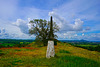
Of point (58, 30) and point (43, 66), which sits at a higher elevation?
point (58, 30)

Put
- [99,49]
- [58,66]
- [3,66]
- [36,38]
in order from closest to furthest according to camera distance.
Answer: [58,66] < [3,66] < [99,49] < [36,38]

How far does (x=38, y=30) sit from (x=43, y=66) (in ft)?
73.1

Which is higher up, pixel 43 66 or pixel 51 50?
pixel 51 50

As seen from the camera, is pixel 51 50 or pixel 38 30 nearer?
pixel 51 50

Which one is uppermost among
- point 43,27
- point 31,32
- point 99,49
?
point 43,27

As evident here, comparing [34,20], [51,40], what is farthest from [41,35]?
[51,40]

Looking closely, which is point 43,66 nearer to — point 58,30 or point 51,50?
point 51,50

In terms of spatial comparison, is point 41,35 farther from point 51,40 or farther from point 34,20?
point 51,40

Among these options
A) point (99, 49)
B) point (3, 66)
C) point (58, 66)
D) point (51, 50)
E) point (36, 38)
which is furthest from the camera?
point (36, 38)

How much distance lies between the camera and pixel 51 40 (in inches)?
411

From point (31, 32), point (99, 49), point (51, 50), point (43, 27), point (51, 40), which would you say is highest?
point (43, 27)

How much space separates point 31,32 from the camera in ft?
94.8

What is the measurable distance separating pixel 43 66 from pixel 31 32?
75.2ft

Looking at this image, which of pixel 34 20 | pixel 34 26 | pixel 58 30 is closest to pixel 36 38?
pixel 34 26
